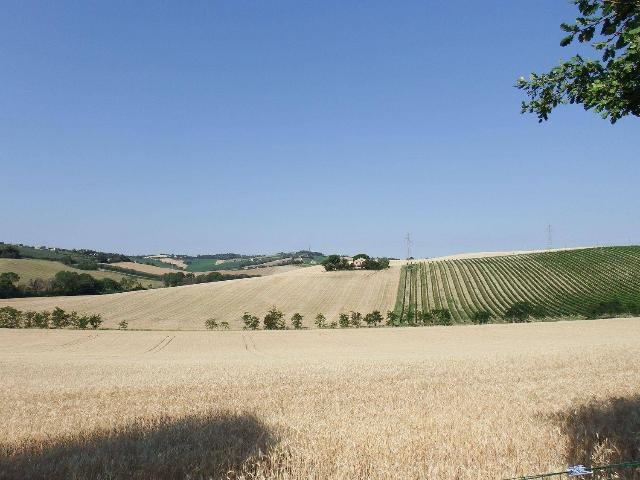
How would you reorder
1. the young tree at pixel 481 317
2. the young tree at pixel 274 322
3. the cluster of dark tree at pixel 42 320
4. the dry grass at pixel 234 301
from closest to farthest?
the young tree at pixel 481 317 → the cluster of dark tree at pixel 42 320 → the young tree at pixel 274 322 → the dry grass at pixel 234 301

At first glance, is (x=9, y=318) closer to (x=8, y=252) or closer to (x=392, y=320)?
(x=392, y=320)

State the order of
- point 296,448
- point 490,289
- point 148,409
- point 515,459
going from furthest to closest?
point 490,289, point 148,409, point 296,448, point 515,459

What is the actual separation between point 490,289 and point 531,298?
11176mm

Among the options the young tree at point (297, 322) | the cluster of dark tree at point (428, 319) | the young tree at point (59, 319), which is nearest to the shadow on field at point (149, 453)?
the young tree at point (297, 322)

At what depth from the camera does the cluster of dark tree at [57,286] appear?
104 meters

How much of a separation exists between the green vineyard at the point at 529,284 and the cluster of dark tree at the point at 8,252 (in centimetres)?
11492

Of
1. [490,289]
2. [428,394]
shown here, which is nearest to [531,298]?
[490,289]

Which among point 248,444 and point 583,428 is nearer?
point 248,444

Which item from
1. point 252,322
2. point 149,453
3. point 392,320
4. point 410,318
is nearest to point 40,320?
point 252,322

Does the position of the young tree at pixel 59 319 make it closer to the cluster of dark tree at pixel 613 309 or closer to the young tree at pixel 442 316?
the young tree at pixel 442 316

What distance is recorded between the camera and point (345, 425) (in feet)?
24.6

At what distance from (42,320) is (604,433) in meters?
77.6

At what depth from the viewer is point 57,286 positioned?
11150 centimetres

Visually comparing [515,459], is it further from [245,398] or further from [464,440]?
[245,398]
